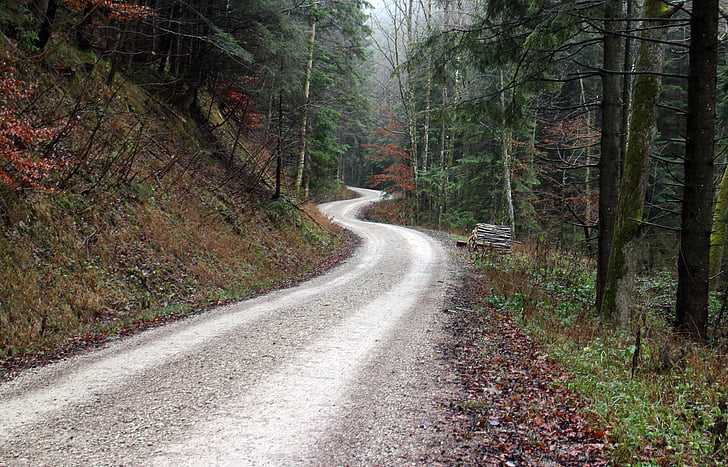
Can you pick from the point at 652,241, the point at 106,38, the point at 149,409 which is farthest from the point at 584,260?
the point at 106,38

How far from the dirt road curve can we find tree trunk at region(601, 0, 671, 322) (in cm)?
320

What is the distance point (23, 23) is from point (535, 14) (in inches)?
439

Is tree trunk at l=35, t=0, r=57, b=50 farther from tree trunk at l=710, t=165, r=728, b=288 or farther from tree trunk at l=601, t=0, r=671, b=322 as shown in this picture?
tree trunk at l=710, t=165, r=728, b=288

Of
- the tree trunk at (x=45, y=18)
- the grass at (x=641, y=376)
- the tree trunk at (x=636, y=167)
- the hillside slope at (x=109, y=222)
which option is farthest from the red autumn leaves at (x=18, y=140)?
the tree trunk at (x=636, y=167)

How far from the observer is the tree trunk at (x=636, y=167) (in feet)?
25.6

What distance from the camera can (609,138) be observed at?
921 centimetres

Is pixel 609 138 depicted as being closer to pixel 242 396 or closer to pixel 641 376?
pixel 641 376

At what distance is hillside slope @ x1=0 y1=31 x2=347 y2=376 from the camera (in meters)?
7.61

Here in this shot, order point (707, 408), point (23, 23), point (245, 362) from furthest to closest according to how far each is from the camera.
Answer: point (23, 23) → point (245, 362) → point (707, 408)

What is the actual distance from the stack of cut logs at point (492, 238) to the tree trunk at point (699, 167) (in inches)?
453

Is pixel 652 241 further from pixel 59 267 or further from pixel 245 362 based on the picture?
pixel 59 267

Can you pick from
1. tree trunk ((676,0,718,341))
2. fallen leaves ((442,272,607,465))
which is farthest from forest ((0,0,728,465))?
fallen leaves ((442,272,607,465))

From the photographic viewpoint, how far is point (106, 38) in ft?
48.3

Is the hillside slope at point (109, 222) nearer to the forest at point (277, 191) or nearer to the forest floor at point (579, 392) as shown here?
the forest at point (277, 191)
